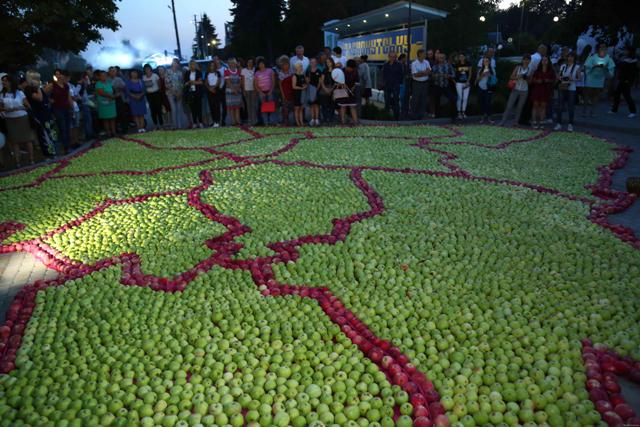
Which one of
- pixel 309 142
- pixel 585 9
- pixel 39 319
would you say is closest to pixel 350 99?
pixel 309 142

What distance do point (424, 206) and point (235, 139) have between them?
7374mm

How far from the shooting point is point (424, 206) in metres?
6.71

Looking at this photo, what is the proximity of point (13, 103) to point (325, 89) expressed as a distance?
7.92 metres

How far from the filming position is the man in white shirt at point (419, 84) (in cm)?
1459

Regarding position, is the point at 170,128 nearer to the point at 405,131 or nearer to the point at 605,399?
the point at 405,131

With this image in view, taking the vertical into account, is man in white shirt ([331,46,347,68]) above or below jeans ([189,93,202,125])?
above

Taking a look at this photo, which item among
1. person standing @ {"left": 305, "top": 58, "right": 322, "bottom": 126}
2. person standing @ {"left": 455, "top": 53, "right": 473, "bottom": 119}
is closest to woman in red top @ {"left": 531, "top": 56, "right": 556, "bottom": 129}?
person standing @ {"left": 455, "top": 53, "right": 473, "bottom": 119}

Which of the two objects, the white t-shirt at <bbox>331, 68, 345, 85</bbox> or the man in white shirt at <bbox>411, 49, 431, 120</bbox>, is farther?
the man in white shirt at <bbox>411, 49, 431, 120</bbox>

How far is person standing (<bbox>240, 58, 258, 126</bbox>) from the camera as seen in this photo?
14.9 meters

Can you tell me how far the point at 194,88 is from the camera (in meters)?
15.0

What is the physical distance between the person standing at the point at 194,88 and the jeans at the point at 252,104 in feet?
4.81

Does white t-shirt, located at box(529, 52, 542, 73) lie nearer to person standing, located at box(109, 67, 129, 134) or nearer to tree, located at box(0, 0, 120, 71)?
person standing, located at box(109, 67, 129, 134)

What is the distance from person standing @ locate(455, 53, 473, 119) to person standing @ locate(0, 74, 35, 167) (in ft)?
38.4

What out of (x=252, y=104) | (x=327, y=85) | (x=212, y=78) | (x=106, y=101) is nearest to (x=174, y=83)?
(x=212, y=78)
